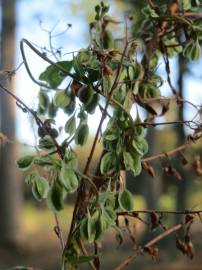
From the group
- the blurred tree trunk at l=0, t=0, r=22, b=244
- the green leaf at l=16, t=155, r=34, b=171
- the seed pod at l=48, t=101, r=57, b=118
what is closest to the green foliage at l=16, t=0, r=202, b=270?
the green leaf at l=16, t=155, r=34, b=171

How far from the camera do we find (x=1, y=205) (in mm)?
10273

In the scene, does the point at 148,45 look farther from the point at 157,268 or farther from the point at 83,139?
the point at 157,268

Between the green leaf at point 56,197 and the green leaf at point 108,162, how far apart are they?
0.12 metres

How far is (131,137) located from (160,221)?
0.25 meters

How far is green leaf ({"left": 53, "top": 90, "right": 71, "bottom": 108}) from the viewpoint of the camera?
4.48ft

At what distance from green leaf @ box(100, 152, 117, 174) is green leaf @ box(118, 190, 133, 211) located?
62mm

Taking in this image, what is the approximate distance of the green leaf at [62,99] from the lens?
1.36 meters

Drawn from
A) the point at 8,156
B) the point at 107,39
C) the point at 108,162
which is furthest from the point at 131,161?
the point at 8,156

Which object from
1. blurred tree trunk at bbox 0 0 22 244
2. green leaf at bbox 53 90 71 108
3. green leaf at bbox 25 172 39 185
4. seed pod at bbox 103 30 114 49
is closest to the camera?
green leaf at bbox 25 172 39 185

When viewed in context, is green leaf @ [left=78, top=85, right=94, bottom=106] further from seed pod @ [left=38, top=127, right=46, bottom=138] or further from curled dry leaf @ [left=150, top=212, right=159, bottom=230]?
curled dry leaf @ [left=150, top=212, right=159, bottom=230]

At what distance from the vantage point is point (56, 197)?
118cm

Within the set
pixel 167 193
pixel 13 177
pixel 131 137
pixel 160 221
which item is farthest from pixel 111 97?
pixel 167 193

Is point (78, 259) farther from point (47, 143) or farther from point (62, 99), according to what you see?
point (62, 99)

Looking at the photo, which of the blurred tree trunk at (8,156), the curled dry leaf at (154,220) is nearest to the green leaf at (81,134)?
the curled dry leaf at (154,220)
